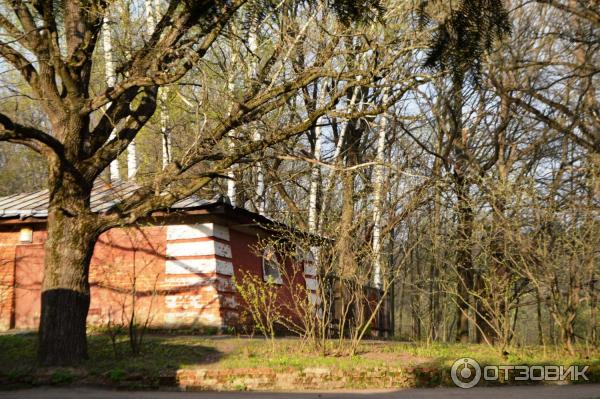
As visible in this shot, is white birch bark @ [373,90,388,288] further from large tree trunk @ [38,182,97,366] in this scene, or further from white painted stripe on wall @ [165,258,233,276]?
large tree trunk @ [38,182,97,366]

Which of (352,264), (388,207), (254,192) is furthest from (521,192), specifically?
(254,192)

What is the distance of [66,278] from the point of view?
11969 millimetres

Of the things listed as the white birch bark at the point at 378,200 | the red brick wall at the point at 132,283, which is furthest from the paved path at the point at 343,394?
the red brick wall at the point at 132,283

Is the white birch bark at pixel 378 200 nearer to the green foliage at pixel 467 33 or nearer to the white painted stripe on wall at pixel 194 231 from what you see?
the white painted stripe on wall at pixel 194 231

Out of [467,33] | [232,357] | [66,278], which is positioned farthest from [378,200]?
[467,33]

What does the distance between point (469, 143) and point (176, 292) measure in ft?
41.7

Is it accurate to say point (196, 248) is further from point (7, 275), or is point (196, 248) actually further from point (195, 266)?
point (7, 275)

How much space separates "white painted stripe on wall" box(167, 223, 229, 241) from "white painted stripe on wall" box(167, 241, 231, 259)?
0.17 metres

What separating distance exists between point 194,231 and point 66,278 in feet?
17.2

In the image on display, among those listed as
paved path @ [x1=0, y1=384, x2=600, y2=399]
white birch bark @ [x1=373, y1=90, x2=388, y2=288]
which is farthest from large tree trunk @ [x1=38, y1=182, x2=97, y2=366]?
white birch bark @ [x1=373, y1=90, x2=388, y2=288]

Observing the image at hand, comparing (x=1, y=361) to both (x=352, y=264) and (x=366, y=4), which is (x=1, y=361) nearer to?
(x=352, y=264)

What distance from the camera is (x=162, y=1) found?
18281mm

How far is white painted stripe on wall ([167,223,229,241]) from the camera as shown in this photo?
55.4ft

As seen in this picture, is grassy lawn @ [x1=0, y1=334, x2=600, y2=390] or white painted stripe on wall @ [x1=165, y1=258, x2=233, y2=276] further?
white painted stripe on wall @ [x1=165, y1=258, x2=233, y2=276]
